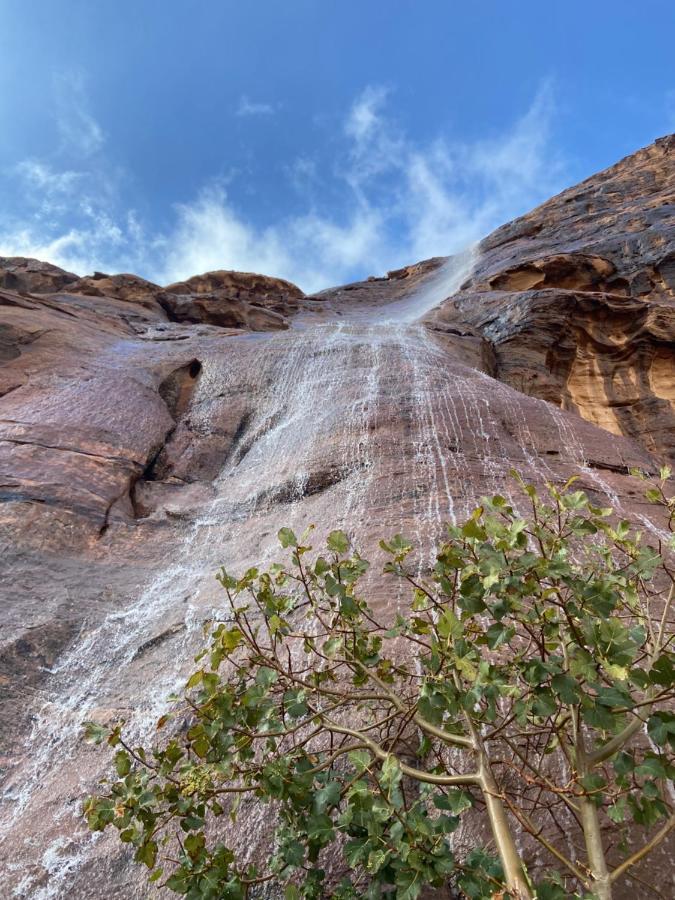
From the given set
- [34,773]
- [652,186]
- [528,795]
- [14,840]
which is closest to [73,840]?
[14,840]

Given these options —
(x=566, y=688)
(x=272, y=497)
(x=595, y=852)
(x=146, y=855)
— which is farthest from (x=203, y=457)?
(x=595, y=852)

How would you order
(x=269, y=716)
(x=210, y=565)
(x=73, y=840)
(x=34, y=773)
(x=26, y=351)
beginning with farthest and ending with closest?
1. (x=26, y=351)
2. (x=210, y=565)
3. (x=34, y=773)
4. (x=73, y=840)
5. (x=269, y=716)

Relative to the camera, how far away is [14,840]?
163 inches

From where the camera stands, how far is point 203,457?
1075cm

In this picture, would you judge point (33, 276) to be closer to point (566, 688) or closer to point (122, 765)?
point (122, 765)

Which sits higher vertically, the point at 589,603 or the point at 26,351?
the point at 26,351

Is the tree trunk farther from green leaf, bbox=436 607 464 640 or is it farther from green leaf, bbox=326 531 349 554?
green leaf, bbox=326 531 349 554

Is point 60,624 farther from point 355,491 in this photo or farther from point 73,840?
point 355,491

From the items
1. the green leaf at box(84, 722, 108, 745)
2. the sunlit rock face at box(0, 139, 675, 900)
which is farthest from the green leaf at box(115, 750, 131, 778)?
the sunlit rock face at box(0, 139, 675, 900)

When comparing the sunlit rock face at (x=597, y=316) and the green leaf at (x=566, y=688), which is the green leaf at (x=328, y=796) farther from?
the sunlit rock face at (x=597, y=316)

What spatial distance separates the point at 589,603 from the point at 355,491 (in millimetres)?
5211

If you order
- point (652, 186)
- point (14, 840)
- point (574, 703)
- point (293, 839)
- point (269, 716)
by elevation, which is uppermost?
point (652, 186)

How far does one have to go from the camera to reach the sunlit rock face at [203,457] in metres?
5.26

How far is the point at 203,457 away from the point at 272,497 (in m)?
2.74
